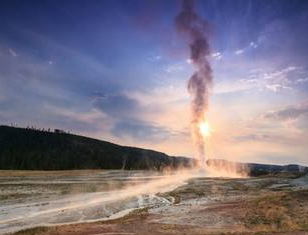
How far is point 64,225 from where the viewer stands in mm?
33031

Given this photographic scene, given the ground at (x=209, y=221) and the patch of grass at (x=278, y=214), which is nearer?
the ground at (x=209, y=221)

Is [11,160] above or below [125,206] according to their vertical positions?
above

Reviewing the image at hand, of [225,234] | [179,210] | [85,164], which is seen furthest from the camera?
[85,164]

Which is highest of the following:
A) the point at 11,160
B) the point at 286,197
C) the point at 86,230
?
the point at 11,160

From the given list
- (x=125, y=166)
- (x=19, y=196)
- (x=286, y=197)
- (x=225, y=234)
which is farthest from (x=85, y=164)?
(x=225, y=234)

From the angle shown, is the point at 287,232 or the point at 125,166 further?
the point at 125,166

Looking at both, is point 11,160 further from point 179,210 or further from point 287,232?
point 287,232

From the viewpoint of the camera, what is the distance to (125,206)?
154ft

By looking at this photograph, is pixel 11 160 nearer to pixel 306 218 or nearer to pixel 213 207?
pixel 213 207

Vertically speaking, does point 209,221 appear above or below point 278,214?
below

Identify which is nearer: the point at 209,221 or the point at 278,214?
the point at 209,221

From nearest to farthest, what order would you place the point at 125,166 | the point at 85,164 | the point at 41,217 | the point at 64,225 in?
the point at 64,225, the point at 41,217, the point at 85,164, the point at 125,166

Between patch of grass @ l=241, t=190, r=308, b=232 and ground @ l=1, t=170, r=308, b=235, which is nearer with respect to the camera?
ground @ l=1, t=170, r=308, b=235

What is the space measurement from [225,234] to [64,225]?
1280 cm
